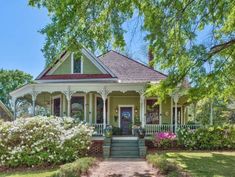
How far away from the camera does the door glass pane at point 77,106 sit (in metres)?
24.2

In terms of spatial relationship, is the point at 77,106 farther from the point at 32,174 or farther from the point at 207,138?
the point at 32,174

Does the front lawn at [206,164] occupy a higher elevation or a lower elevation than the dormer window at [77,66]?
lower

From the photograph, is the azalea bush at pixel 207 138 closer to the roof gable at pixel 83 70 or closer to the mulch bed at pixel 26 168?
the roof gable at pixel 83 70

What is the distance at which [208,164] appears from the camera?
14664 millimetres

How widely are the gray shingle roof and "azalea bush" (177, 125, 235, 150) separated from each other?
509 cm

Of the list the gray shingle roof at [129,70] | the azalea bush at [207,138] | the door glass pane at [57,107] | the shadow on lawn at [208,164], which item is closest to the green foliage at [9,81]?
the gray shingle roof at [129,70]

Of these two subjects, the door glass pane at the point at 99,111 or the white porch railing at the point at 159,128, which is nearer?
the white porch railing at the point at 159,128

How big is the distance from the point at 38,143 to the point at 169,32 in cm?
864

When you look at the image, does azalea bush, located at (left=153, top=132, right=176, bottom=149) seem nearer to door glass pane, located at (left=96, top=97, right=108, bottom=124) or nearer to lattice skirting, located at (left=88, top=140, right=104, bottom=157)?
lattice skirting, located at (left=88, top=140, right=104, bottom=157)

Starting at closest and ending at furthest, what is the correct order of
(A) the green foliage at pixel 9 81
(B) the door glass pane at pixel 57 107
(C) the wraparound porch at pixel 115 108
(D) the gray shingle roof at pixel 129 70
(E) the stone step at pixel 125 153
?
(E) the stone step at pixel 125 153 < (C) the wraparound porch at pixel 115 108 < (D) the gray shingle roof at pixel 129 70 < (B) the door glass pane at pixel 57 107 < (A) the green foliage at pixel 9 81

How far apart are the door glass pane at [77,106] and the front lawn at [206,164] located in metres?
7.82

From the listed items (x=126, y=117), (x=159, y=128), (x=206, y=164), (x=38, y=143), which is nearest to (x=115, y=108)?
(x=126, y=117)

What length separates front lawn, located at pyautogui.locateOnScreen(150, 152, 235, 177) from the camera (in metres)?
12.5

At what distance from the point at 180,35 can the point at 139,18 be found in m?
1.50
